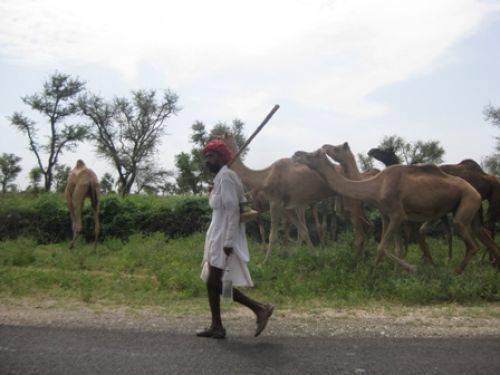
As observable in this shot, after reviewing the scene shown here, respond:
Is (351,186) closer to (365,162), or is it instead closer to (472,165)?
(472,165)

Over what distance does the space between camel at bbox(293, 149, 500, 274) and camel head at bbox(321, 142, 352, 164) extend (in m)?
0.94

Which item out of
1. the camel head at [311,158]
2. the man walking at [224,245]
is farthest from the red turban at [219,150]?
the camel head at [311,158]

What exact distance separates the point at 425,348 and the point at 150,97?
48.9 meters

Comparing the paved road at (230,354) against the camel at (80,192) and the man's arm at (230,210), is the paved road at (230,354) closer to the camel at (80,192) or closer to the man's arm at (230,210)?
the man's arm at (230,210)

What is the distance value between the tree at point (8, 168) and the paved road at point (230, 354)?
59.7m

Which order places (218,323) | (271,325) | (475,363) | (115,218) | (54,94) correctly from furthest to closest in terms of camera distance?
(54,94), (115,218), (271,325), (218,323), (475,363)

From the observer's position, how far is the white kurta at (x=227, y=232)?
6129 millimetres

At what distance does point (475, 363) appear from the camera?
5316 mm

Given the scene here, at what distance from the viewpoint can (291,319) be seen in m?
7.28

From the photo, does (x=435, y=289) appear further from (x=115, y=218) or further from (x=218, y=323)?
(x=115, y=218)

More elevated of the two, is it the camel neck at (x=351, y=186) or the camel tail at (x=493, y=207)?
the camel neck at (x=351, y=186)

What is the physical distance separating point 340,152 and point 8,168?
5801 cm

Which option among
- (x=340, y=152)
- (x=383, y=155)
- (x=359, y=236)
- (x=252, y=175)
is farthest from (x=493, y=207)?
(x=252, y=175)

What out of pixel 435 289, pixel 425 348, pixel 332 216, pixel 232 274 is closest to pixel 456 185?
pixel 435 289
